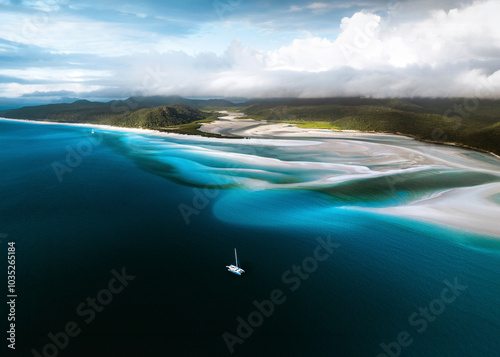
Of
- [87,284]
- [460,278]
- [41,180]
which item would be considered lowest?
[460,278]

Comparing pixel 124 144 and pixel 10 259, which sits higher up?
pixel 124 144

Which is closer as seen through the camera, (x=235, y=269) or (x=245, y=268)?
(x=235, y=269)

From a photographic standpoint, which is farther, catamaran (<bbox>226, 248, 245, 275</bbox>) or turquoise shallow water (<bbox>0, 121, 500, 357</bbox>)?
→ catamaran (<bbox>226, 248, 245, 275</bbox>)

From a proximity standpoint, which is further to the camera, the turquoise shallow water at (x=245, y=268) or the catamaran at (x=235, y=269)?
the catamaran at (x=235, y=269)

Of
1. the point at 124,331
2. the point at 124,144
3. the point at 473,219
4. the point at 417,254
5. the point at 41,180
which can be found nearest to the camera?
the point at 124,331

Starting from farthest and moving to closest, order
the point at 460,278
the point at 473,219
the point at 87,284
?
the point at 473,219 → the point at 460,278 → the point at 87,284

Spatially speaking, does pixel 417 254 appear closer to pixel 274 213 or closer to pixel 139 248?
pixel 274 213

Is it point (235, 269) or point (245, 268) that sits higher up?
point (235, 269)

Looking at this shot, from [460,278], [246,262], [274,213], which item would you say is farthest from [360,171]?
[246,262]
